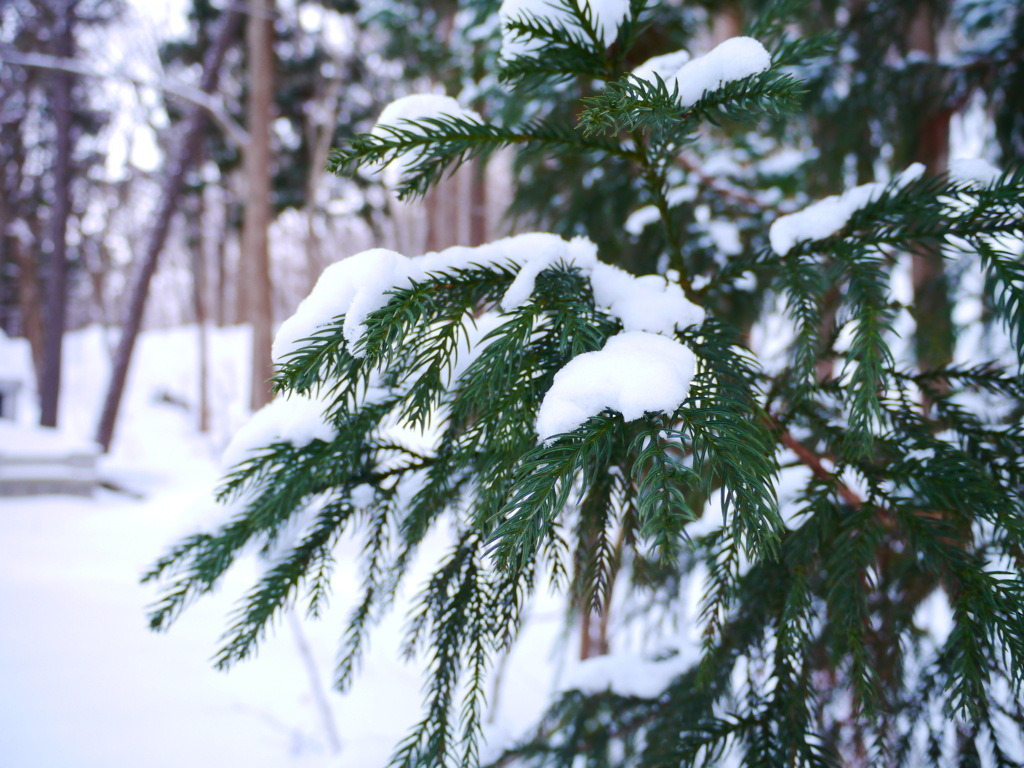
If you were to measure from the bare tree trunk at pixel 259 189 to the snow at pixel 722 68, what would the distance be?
7.61 m

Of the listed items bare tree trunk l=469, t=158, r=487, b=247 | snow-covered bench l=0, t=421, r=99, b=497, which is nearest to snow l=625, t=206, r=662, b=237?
bare tree trunk l=469, t=158, r=487, b=247

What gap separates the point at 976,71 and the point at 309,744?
3658mm

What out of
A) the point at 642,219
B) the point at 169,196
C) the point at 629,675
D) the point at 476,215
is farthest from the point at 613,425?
the point at 169,196

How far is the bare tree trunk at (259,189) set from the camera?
7.80 metres

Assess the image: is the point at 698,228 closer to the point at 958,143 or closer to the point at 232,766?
the point at 958,143

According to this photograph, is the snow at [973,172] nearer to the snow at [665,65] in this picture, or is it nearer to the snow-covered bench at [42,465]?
the snow at [665,65]

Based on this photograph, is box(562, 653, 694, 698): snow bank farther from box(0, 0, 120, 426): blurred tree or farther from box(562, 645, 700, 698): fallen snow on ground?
box(0, 0, 120, 426): blurred tree

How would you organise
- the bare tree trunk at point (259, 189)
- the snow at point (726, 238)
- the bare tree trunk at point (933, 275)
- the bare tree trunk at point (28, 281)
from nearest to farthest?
the bare tree trunk at point (933, 275) → the snow at point (726, 238) → the bare tree trunk at point (259, 189) → the bare tree trunk at point (28, 281)

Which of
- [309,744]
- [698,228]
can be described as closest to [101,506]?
[309,744]

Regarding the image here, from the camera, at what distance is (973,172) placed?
0.91 metres

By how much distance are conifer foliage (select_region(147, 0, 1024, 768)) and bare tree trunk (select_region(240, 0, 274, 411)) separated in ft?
24.0

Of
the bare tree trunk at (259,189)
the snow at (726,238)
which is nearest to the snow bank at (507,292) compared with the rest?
the snow at (726,238)

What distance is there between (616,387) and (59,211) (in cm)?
1139

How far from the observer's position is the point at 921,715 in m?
1.23
